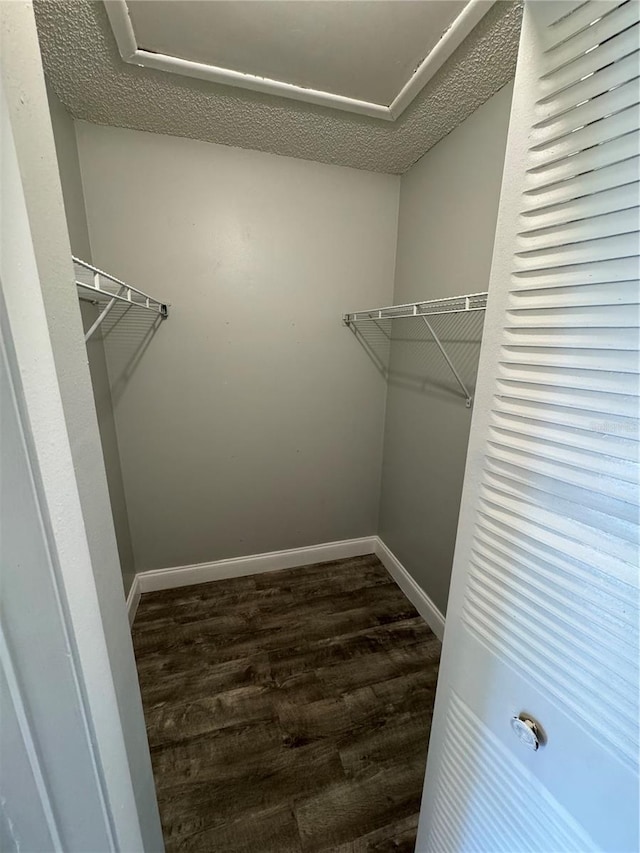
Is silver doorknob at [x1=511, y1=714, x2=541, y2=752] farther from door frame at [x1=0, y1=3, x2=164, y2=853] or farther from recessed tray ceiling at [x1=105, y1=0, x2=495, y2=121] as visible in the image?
recessed tray ceiling at [x1=105, y1=0, x2=495, y2=121]

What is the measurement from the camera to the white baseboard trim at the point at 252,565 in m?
2.04

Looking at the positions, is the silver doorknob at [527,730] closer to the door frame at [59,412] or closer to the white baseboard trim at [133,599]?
the door frame at [59,412]

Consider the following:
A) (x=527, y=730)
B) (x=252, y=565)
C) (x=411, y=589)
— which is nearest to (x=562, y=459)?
(x=527, y=730)

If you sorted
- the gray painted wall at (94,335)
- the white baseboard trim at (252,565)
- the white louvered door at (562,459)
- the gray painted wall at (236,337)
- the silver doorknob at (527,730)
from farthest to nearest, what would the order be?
the white baseboard trim at (252,565) < the gray painted wall at (236,337) < the gray painted wall at (94,335) < the silver doorknob at (527,730) < the white louvered door at (562,459)

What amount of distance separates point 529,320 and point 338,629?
1.80 metres

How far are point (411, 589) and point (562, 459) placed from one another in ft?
5.78

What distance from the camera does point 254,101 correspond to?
4.35 feet

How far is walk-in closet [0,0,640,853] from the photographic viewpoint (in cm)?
46

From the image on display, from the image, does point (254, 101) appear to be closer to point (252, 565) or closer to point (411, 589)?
point (252, 565)

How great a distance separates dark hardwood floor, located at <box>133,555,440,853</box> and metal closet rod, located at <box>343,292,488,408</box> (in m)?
1.32

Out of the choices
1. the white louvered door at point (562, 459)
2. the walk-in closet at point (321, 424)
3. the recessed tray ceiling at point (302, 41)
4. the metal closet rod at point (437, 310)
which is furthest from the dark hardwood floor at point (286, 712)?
the recessed tray ceiling at point (302, 41)

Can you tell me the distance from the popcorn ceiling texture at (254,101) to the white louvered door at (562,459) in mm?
873

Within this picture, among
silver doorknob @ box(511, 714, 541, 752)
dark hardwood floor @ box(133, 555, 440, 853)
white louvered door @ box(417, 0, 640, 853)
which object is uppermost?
white louvered door @ box(417, 0, 640, 853)

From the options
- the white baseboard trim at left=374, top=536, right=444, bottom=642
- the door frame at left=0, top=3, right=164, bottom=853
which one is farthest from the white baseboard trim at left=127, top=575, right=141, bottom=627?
the white baseboard trim at left=374, top=536, right=444, bottom=642
